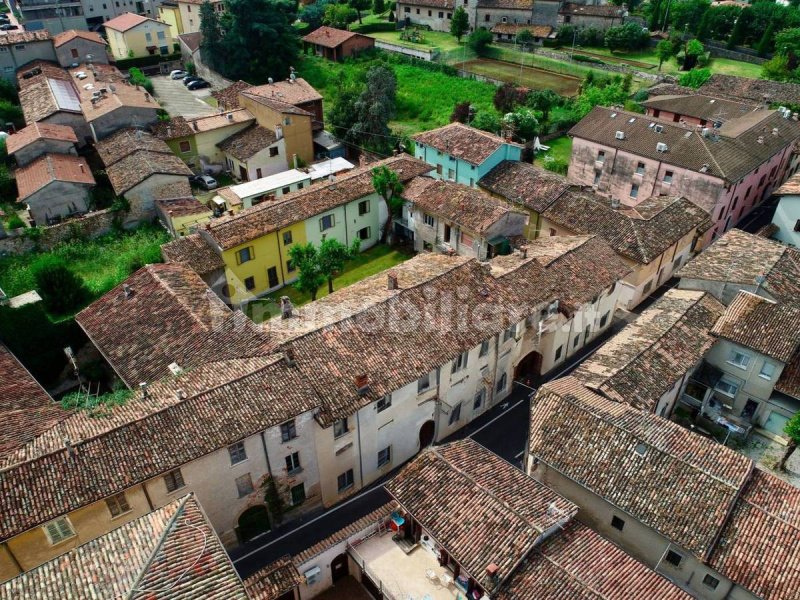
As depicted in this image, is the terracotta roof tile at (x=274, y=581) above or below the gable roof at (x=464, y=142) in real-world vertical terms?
below

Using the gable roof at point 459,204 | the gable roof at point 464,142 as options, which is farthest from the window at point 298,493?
the gable roof at point 464,142

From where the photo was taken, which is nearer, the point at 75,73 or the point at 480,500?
the point at 480,500

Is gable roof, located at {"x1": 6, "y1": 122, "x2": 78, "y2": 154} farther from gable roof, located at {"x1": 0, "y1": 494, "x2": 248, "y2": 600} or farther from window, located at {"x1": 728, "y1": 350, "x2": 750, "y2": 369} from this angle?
window, located at {"x1": 728, "y1": 350, "x2": 750, "y2": 369}

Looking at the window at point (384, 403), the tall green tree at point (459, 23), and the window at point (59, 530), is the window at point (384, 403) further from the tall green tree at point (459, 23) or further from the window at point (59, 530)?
the tall green tree at point (459, 23)

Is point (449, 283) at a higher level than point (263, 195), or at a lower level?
higher

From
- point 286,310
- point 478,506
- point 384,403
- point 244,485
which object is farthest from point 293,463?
point 478,506

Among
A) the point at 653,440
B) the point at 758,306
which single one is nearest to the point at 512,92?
the point at 758,306

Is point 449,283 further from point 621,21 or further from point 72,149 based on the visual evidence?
point 621,21
